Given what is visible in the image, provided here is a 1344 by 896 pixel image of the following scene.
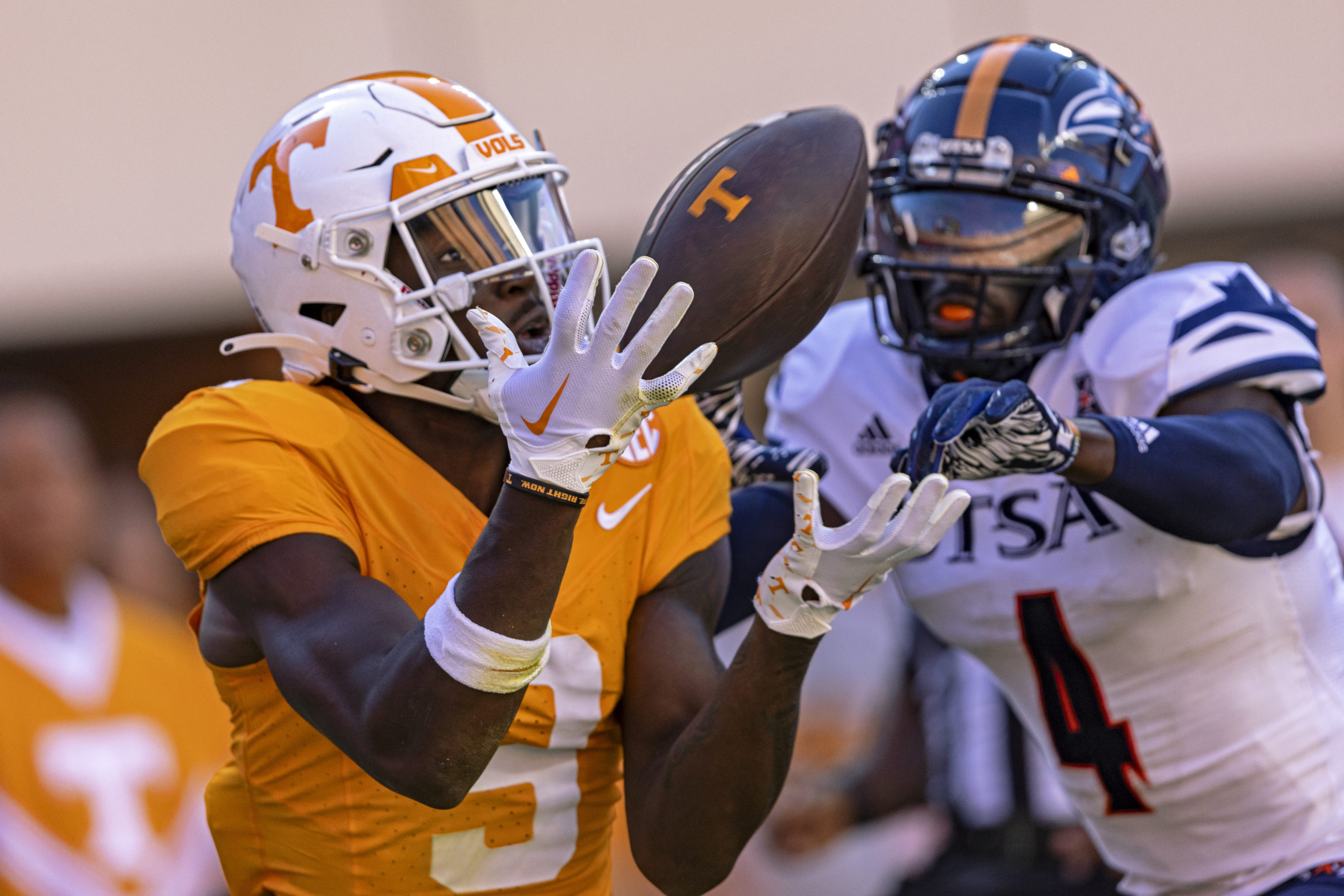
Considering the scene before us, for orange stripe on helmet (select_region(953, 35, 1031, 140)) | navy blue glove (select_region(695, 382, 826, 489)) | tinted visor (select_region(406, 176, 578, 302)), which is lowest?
navy blue glove (select_region(695, 382, 826, 489))

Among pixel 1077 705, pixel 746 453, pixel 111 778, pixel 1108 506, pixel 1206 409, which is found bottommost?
pixel 111 778

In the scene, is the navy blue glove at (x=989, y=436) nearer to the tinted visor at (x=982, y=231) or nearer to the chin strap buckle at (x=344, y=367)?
the tinted visor at (x=982, y=231)

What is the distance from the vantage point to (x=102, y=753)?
13.4ft

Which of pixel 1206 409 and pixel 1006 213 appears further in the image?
pixel 1006 213

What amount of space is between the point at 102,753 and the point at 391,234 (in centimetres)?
269

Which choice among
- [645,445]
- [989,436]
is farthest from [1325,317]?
[645,445]

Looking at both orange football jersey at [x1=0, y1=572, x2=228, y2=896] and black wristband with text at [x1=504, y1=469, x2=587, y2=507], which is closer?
black wristband with text at [x1=504, y1=469, x2=587, y2=507]

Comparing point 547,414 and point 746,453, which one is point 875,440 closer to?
point 746,453

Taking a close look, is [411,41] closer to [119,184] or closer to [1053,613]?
[119,184]

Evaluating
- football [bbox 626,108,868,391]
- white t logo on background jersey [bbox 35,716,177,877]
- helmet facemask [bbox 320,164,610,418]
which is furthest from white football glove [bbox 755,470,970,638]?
white t logo on background jersey [bbox 35,716,177,877]

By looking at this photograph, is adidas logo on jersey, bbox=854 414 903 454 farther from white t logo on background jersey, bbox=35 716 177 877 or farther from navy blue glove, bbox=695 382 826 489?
white t logo on background jersey, bbox=35 716 177 877

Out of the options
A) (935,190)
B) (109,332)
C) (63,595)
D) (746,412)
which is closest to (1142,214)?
(935,190)

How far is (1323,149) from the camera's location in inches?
260

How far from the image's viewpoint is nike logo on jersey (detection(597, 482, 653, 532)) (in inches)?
81.3
